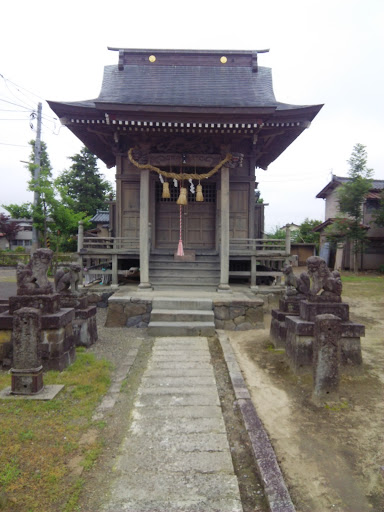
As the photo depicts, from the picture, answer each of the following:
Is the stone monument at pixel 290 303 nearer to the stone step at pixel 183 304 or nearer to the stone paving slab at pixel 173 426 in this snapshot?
the stone step at pixel 183 304

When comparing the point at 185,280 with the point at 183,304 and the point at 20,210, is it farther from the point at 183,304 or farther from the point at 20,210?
the point at 20,210

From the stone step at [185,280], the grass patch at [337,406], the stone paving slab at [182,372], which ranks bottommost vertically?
the stone paving slab at [182,372]

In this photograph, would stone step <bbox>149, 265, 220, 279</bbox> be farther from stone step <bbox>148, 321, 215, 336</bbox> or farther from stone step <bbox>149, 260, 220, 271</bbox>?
stone step <bbox>148, 321, 215, 336</bbox>

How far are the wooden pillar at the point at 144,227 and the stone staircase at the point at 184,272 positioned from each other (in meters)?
0.46

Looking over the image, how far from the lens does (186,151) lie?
1022cm

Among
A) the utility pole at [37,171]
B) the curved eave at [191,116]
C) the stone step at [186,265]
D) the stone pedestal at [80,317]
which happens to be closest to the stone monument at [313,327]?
the stone pedestal at [80,317]

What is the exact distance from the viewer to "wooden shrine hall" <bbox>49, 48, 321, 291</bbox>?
9.05m

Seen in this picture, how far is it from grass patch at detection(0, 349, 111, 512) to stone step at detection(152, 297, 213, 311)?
3532 millimetres

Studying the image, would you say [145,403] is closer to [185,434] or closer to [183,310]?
[185,434]

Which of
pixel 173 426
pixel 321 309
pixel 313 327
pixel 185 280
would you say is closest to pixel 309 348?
pixel 313 327

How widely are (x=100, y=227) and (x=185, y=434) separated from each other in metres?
22.6

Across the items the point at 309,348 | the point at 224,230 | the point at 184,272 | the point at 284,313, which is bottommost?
the point at 309,348

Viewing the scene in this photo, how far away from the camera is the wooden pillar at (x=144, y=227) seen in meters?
9.82

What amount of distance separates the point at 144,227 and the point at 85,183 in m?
23.5
